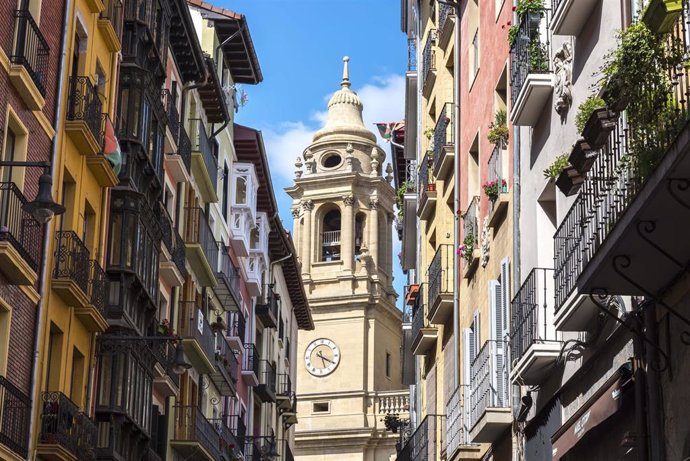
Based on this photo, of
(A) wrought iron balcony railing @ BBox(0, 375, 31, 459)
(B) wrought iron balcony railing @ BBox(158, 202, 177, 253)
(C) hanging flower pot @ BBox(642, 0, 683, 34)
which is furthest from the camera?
(B) wrought iron balcony railing @ BBox(158, 202, 177, 253)

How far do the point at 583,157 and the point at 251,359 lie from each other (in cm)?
3666

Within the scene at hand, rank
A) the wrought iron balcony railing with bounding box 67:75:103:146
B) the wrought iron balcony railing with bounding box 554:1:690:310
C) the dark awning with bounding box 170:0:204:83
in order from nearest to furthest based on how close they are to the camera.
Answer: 1. the wrought iron balcony railing with bounding box 554:1:690:310
2. the wrought iron balcony railing with bounding box 67:75:103:146
3. the dark awning with bounding box 170:0:204:83

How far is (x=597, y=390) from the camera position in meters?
16.5

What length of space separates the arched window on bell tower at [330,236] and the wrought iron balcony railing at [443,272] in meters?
60.0

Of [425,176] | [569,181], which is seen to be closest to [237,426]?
[425,176]

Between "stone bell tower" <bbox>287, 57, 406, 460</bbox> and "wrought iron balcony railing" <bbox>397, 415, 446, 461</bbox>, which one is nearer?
"wrought iron balcony railing" <bbox>397, 415, 446, 461</bbox>

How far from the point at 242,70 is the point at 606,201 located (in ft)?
111

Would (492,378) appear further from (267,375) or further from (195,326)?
(267,375)

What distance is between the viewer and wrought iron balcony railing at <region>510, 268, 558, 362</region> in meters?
19.2

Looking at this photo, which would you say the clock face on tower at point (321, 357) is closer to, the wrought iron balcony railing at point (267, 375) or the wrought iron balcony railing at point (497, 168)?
the wrought iron balcony railing at point (267, 375)

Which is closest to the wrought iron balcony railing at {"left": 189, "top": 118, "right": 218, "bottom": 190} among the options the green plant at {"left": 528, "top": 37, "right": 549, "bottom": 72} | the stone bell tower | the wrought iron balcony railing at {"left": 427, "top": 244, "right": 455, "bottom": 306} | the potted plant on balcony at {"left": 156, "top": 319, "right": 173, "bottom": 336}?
the potted plant on balcony at {"left": 156, "top": 319, "right": 173, "bottom": 336}

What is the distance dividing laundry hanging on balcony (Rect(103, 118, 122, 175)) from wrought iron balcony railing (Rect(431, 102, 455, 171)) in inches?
251

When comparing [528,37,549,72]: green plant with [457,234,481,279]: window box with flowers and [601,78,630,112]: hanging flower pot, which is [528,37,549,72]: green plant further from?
[457,234,481,279]: window box with flowers

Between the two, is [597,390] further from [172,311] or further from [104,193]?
[172,311]
